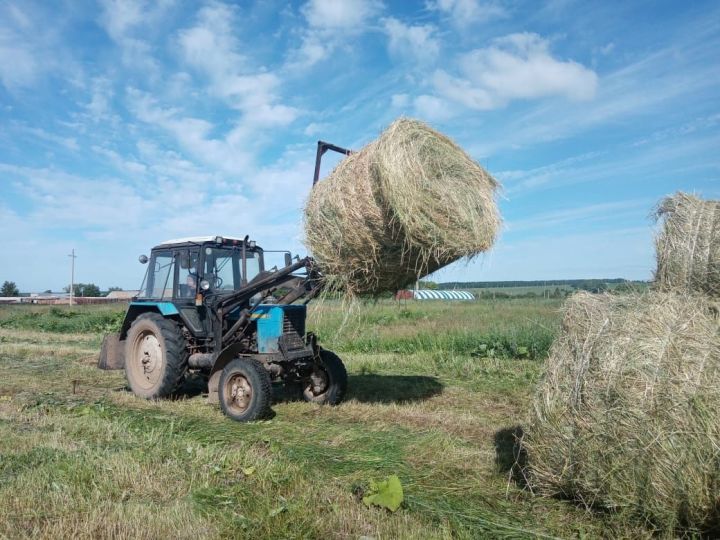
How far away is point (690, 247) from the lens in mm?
4824

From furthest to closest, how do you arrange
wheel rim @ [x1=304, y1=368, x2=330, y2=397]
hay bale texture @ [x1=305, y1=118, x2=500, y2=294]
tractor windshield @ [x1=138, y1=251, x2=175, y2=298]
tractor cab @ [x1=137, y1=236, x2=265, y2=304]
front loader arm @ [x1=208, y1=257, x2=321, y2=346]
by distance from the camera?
tractor windshield @ [x1=138, y1=251, x2=175, y2=298], tractor cab @ [x1=137, y1=236, x2=265, y2=304], wheel rim @ [x1=304, y1=368, x2=330, y2=397], front loader arm @ [x1=208, y1=257, x2=321, y2=346], hay bale texture @ [x1=305, y1=118, x2=500, y2=294]

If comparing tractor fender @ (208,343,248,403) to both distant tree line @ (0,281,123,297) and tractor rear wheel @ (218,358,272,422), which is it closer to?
tractor rear wheel @ (218,358,272,422)

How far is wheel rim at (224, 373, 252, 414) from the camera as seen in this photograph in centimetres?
721

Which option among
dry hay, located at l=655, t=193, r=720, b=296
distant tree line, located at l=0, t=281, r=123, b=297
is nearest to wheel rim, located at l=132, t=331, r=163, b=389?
dry hay, located at l=655, t=193, r=720, b=296

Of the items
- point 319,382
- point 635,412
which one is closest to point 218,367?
point 319,382

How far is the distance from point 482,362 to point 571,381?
717 cm

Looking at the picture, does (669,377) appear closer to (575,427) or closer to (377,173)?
(575,427)

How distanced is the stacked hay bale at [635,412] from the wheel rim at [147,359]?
588 centimetres

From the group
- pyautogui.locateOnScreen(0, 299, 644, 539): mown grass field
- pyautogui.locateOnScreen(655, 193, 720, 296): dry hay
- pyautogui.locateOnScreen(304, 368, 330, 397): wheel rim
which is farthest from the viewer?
pyautogui.locateOnScreen(304, 368, 330, 397): wheel rim

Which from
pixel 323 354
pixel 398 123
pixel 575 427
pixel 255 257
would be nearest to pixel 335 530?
pixel 575 427

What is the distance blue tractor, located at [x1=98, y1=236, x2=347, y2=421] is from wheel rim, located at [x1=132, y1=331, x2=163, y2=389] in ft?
0.05

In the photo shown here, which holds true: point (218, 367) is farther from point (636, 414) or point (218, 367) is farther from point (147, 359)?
point (636, 414)

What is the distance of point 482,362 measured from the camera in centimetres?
1112

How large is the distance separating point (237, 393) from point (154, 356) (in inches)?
77.0
